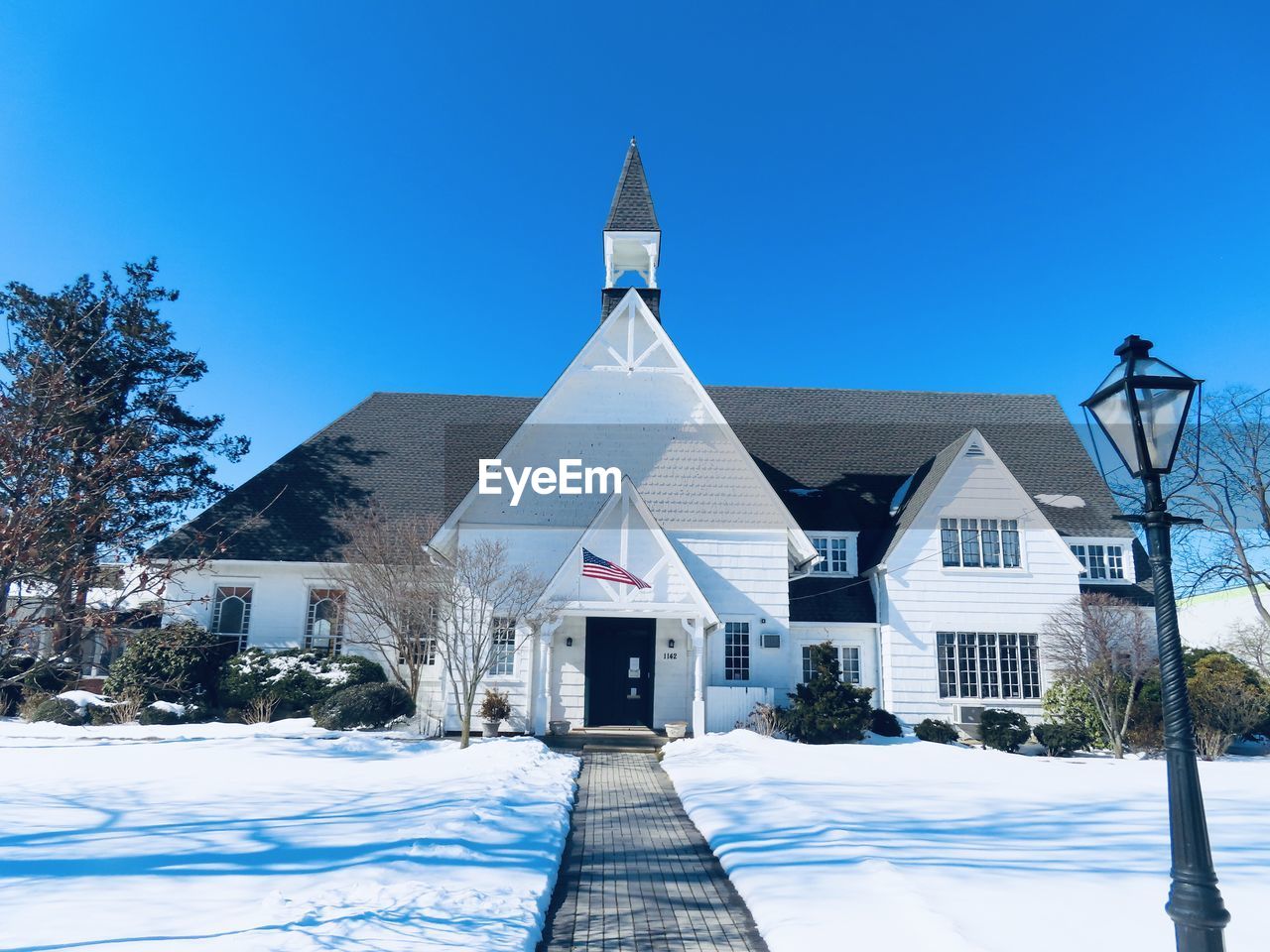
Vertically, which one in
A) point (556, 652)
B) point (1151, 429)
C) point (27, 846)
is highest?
point (1151, 429)

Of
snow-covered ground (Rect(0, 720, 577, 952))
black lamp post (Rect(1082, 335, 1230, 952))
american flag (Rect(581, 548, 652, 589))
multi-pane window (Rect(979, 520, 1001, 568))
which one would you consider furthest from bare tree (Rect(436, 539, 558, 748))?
black lamp post (Rect(1082, 335, 1230, 952))

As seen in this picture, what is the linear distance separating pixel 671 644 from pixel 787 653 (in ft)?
9.72

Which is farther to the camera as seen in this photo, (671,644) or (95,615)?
(671,644)

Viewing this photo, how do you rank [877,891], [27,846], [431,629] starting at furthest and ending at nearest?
1. [431,629]
2. [27,846]
3. [877,891]

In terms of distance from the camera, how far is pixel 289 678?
19.2 metres

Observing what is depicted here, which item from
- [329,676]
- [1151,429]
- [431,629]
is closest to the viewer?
[1151,429]

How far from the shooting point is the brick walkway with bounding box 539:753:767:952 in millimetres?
6008

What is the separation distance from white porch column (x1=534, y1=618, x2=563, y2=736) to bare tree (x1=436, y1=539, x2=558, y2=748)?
0.39 meters

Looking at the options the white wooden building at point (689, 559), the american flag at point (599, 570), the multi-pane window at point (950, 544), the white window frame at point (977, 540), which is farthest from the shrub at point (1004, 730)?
the american flag at point (599, 570)

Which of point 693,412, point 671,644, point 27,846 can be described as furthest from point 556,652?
point 27,846

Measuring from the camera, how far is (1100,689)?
18328 mm

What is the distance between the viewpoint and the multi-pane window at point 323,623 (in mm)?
21219

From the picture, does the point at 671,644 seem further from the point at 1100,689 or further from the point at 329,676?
the point at 1100,689
